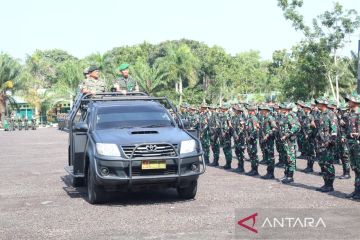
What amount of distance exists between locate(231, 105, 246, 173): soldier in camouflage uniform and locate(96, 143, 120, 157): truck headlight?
207 inches

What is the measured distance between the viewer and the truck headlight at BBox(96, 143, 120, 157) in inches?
348

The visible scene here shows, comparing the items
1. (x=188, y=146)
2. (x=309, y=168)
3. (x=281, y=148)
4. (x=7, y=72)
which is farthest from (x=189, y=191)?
(x=7, y=72)

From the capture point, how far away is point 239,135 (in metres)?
13.6

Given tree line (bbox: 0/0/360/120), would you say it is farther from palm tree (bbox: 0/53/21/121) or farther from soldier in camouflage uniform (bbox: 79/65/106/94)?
soldier in camouflage uniform (bbox: 79/65/106/94)

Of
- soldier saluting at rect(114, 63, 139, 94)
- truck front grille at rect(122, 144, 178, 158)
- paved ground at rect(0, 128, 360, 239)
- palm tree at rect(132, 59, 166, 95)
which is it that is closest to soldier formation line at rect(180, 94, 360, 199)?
paved ground at rect(0, 128, 360, 239)

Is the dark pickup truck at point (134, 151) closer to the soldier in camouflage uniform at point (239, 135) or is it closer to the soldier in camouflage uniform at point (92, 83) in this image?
the soldier in camouflage uniform at point (92, 83)

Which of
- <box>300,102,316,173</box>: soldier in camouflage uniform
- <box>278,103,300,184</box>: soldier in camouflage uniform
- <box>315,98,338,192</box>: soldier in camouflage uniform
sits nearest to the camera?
<box>315,98,338,192</box>: soldier in camouflage uniform

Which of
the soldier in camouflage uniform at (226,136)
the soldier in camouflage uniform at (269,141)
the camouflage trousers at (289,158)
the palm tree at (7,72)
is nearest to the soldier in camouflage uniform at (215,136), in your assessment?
the soldier in camouflage uniform at (226,136)

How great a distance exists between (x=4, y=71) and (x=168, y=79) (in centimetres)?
1481

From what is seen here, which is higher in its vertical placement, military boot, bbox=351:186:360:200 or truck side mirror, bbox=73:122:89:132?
truck side mirror, bbox=73:122:89:132

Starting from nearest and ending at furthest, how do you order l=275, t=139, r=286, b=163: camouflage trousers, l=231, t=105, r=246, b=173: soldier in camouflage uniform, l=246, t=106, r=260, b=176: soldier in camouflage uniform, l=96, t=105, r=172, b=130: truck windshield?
l=96, t=105, r=172, b=130: truck windshield < l=275, t=139, r=286, b=163: camouflage trousers < l=246, t=106, r=260, b=176: soldier in camouflage uniform < l=231, t=105, r=246, b=173: soldier in camouflage uniform

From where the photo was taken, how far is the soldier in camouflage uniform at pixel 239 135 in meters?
13.6

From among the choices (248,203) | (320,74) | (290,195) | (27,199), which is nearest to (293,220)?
(248,203)

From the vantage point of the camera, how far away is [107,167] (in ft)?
29.1
